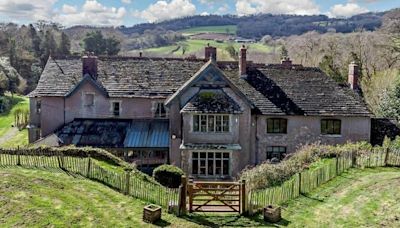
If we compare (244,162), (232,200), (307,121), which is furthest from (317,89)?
(232,200)

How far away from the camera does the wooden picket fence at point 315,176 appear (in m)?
24.6

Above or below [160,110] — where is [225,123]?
below

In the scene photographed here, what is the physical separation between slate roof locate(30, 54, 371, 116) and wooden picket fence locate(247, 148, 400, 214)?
8.17m

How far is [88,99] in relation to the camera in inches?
1651

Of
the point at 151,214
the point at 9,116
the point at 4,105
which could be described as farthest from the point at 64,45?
the point at 151,214

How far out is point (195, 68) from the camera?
146ft

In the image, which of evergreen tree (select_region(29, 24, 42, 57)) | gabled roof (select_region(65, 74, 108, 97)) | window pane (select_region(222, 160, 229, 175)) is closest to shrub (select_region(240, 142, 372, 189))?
window pane (select_region(222, 160, 229, 175))

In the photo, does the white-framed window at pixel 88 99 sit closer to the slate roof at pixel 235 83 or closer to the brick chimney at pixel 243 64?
the slate roof at pixel 235 83

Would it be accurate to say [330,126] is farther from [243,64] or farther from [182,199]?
[182,199]

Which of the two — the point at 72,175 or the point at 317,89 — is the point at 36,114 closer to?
the point at 72,175

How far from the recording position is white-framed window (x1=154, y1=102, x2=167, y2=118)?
42.0 metres

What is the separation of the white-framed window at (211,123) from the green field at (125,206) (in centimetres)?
1199

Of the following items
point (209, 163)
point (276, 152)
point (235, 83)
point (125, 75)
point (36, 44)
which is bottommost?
point (209, 163)

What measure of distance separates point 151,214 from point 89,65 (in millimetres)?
24250
